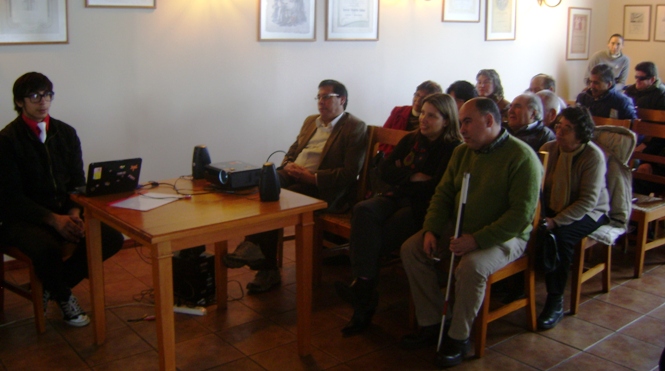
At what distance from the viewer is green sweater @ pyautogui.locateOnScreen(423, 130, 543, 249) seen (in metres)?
2.75

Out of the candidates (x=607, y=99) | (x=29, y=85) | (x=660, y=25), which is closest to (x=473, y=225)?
(x=29, y=85)

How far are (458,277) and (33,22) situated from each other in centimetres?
262

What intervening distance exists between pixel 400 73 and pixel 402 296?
2339mm

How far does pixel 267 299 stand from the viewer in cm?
348

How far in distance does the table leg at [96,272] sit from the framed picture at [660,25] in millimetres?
6584

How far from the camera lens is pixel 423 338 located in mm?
2934

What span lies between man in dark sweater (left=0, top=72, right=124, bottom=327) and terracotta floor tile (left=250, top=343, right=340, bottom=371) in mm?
933

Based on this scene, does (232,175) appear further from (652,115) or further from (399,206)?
(652,115)

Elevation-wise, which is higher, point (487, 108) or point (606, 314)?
point (487, 108)

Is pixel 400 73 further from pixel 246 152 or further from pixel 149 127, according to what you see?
pixel 149 127

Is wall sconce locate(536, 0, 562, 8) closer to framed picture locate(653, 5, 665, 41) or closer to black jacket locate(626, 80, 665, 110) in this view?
black jacket locate(626, 80, 665, 110)

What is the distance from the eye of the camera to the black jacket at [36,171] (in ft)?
9.86

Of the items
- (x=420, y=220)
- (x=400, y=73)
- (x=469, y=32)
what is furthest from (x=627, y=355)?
(x=469, y=32)

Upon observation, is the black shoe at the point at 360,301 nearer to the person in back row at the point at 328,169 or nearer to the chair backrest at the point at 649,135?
the person in back row at the point at 328,169
